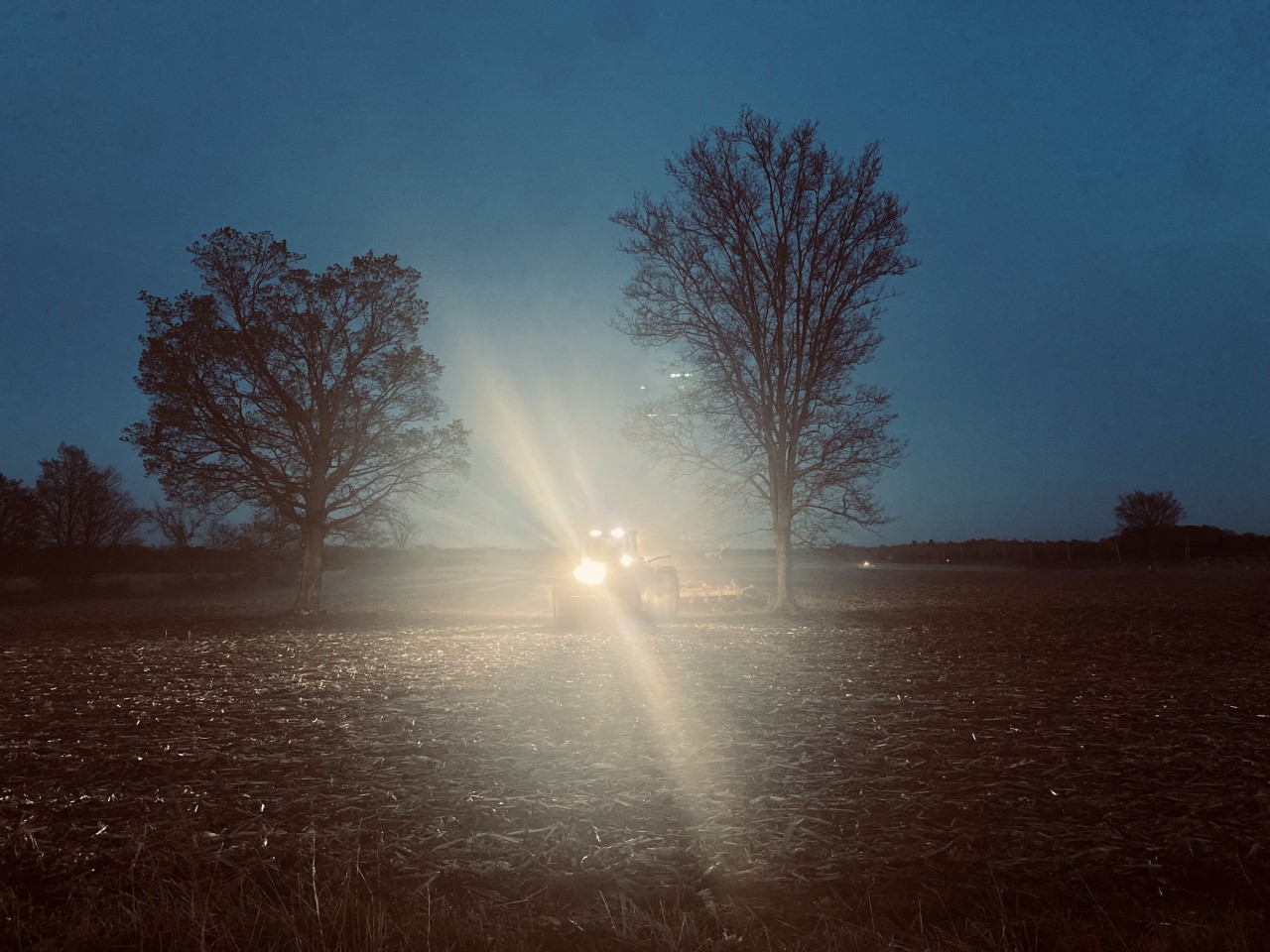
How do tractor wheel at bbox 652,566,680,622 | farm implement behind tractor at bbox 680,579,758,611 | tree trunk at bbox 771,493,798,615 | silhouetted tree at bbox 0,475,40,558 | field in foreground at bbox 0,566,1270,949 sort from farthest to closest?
silhouetted tree at bbox 0,475,40,558, farm implement behind tractor at bbox 680,579,758,611, tractor wheel at bbox 652,566,680,622, tree trunk at bbox 771,493,798,615, field in foreground at bbox 0,566,1270,949

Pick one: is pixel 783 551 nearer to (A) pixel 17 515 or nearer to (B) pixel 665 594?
(B) pixel 665 594

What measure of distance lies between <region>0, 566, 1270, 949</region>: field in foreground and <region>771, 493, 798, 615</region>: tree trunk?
28.1ft

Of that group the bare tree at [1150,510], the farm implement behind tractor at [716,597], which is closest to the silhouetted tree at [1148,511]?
the bare tree at [1150,510]

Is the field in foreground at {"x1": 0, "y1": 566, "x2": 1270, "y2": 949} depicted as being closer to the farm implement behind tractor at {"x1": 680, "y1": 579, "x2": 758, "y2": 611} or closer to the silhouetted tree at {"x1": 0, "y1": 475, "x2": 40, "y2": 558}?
the farm implement behind tractor at {"x1": 680, "y1": 579, "x2": 758, "y2": 611}

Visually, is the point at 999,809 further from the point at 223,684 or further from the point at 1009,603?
the point at 1009,603

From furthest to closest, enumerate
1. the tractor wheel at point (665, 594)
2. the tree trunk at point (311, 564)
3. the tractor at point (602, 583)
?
1. the tree trunk at point (311, 564)
2. the tractor wheel at point (665, 594)
3. the tractor at point (602, 583)

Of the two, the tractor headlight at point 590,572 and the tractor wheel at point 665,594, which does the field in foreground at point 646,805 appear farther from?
the tractor wheel at point 665,594

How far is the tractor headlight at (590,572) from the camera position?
1938 centimetres

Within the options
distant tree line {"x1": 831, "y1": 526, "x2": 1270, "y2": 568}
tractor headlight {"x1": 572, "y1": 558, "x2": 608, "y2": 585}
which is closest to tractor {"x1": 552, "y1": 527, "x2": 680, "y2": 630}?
tractor headlight {"x1": 572, "y1": 558, "x2": 608, "y2": 585}

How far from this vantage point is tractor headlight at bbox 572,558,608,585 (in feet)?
63.6

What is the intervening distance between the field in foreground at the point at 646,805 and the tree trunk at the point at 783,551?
28.1 feet

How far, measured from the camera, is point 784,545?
20.4 metres

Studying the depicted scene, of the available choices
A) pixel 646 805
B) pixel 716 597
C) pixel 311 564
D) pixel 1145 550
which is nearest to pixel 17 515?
pixel 311 564

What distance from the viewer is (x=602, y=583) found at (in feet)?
63.4
